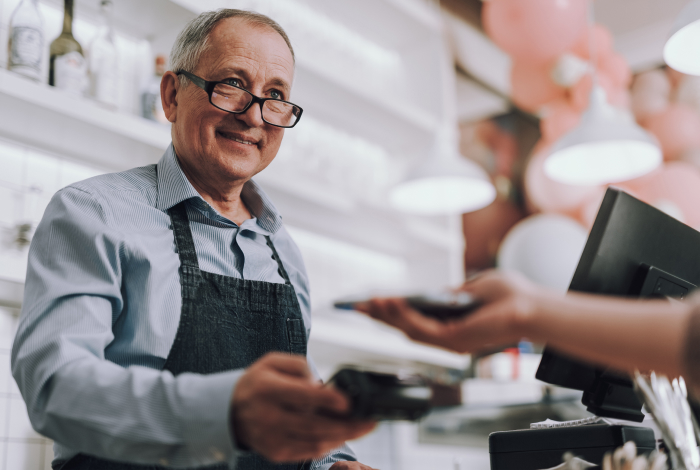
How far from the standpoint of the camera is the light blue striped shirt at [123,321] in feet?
2.24

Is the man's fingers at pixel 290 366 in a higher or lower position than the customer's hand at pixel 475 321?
lower

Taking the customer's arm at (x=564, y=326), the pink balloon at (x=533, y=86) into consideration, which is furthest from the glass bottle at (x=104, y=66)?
the pink balloon at (x=533, y=86)

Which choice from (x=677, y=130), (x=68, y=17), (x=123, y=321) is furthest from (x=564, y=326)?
(x=677, y=130)

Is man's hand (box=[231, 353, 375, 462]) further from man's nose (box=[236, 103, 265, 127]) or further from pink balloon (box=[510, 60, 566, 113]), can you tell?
pink balloon (box=[510, 60, 566, 113])

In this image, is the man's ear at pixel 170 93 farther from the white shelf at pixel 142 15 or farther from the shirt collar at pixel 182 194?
the white shelf at pixel 142 15

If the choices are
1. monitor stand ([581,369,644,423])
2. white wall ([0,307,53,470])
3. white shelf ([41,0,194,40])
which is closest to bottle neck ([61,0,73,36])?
white shelf ([41,0,194,40])

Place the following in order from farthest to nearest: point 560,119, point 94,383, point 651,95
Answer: point 651,95 → point 560,119 → point 94,383

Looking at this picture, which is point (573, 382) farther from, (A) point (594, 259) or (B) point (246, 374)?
(B) point (246, 374)

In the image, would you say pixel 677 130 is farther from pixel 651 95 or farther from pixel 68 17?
pixel 68 17

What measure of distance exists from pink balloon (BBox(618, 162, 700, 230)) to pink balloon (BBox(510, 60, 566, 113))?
577 millimetres

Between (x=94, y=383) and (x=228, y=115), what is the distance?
64 centimetres

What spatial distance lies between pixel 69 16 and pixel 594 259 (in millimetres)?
1572

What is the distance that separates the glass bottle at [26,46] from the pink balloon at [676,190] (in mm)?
2402

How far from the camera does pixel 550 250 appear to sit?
285 cm
